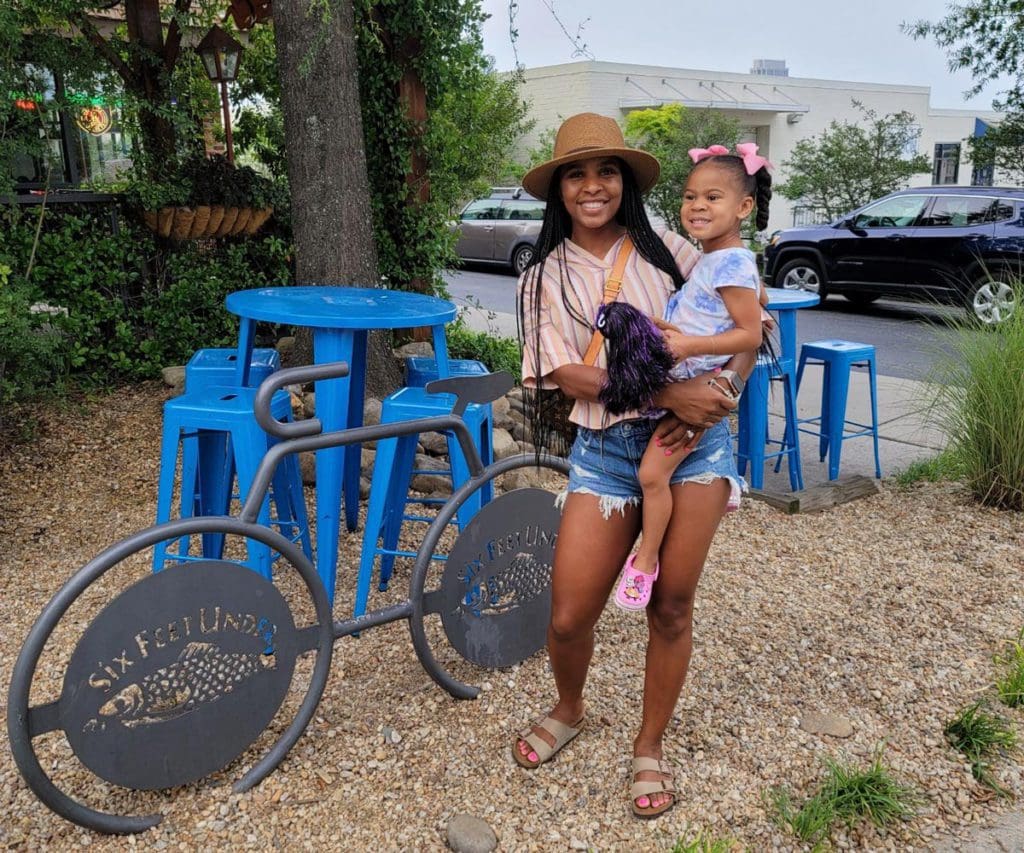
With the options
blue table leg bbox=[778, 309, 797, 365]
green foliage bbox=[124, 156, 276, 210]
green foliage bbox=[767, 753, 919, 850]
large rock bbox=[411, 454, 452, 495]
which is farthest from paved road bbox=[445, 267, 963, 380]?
green foliage bbox=[767, 753, 919, 850]

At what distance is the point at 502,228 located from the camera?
16.3 metres

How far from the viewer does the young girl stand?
2.09m

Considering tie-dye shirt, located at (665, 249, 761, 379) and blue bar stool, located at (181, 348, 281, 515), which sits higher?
tie-dye shirt, located at (665, 249, 761, 379)

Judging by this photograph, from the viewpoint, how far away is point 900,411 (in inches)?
275

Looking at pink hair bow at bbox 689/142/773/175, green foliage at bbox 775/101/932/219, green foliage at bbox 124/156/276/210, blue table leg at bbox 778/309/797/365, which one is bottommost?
blue table leg at bbox 778/309/797/365

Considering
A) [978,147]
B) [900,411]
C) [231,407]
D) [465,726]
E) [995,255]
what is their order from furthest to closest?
[978,147] < [995,255] < [900,411] < [231,407] < [465,726]

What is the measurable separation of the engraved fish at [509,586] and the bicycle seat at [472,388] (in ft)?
1.68

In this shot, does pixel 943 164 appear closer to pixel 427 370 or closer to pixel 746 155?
pixel 427 370

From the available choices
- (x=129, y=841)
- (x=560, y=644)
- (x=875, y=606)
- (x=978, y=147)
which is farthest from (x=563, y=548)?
(x=978, y=147)

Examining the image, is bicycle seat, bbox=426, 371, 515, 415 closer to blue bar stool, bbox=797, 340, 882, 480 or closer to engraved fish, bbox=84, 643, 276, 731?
engraved fish, bbox=84, 643, 276, 731

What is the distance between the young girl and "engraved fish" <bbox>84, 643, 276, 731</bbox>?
101cm

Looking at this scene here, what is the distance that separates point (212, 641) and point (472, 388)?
3.41 feet

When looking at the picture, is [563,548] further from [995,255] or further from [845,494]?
[995,255]

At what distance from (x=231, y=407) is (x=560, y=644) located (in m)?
1.47
